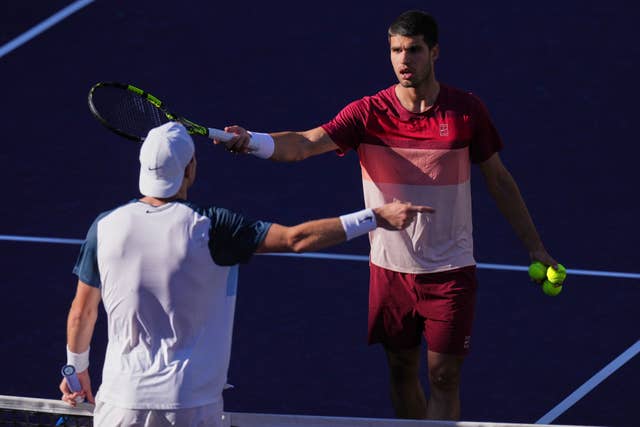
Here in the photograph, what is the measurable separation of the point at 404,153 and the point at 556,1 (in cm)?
616

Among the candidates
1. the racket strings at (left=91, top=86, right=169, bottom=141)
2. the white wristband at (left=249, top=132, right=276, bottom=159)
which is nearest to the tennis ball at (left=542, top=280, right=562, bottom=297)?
the white wristband at (left=249, top=132, right=276, bottom=159)

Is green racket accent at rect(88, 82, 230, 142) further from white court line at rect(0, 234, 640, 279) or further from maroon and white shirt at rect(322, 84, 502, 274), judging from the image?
white court line at rect(0, 234, 640, 279)

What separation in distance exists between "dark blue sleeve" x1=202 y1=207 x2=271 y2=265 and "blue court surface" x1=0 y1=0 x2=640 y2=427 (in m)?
2.68

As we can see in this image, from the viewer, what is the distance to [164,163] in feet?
19.2

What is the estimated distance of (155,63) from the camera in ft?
40.0

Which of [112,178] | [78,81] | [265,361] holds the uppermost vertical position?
[78,81]

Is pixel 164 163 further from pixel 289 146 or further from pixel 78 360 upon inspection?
pixel 289 146

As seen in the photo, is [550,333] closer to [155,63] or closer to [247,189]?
[247,189]

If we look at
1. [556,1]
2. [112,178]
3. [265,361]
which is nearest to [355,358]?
[265,361]

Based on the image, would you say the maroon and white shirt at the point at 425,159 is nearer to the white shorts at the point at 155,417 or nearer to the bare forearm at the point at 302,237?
the bare forearm at the point at 302,237

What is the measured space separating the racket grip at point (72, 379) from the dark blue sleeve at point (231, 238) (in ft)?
2.94

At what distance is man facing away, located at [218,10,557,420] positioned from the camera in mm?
7203

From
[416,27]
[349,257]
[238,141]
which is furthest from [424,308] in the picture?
[349,257]

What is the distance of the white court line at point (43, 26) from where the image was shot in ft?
40.8
